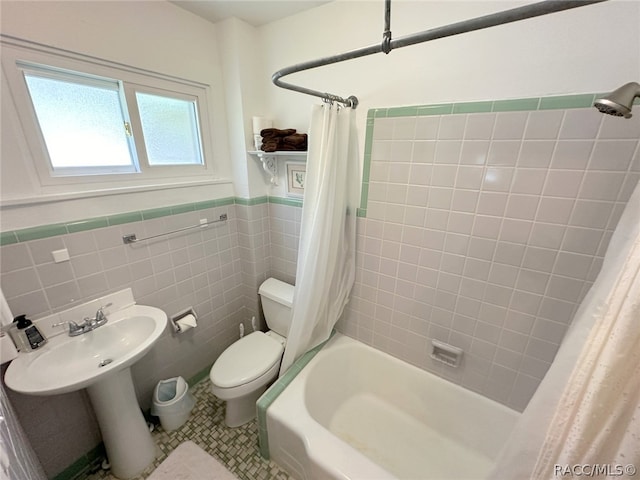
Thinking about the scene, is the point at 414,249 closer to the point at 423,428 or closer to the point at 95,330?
the point at 423,428

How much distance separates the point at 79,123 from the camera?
119 centimetres

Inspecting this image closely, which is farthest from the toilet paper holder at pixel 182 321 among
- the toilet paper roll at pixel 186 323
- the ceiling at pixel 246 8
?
the ceiling at pixel 246 8

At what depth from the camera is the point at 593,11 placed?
0.84 metres

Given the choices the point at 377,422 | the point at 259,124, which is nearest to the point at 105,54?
the point at 259,124

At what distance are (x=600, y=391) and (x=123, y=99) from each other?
79.2 inches

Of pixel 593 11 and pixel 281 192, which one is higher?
pixel 593 11

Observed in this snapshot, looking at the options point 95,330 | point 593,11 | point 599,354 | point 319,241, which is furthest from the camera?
point 319,241

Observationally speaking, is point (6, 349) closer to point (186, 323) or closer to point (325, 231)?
point (186, 323)

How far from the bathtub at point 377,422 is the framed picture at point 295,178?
1013mm

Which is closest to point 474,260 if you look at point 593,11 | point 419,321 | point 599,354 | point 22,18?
point 419,321

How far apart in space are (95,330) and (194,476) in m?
0.89

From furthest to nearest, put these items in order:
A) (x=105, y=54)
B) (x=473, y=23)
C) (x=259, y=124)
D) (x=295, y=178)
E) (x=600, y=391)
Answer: (x=295, y=178) < (x=259, y=124) < (x=105, y=54) < (x=473, y=23) < (x=600, y=391)

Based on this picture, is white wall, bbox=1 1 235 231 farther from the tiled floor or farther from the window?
the tiled floor

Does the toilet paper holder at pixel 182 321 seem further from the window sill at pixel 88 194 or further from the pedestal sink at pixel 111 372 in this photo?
the window sill at pixel 88 194
